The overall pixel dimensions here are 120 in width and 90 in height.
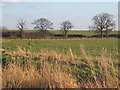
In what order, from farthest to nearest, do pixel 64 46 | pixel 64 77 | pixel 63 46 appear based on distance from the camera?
1. pixel 64 46
2. pixel 63 46
3. pixel 64 77

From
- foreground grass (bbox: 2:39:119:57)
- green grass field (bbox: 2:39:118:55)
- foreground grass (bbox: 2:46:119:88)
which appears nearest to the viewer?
foreground grass (bbox: 2:46:119:88)

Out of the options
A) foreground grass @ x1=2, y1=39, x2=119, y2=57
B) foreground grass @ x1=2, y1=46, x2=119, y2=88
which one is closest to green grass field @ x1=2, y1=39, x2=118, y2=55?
foreground grass @ x1=2, y1=39, x2=119, y2=57

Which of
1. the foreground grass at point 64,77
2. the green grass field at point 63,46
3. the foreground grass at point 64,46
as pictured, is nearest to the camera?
the foreground grass at point 64,77

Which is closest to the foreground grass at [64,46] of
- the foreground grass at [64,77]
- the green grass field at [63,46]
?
the green grass field at [63,46]

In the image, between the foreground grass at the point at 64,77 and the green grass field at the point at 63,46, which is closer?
the foreground grass at the point at 64,77

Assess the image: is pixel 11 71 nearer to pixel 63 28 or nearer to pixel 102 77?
pixel 102 77

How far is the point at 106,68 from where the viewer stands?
660 cm

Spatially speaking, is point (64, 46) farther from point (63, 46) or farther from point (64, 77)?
point (64, 77)

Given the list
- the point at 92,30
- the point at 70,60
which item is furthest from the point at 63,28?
the point at 70,60

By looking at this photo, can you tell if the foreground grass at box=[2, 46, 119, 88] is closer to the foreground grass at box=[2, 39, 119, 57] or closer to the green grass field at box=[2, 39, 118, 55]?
the foreground grass at box=[2, 39, 119, 57]

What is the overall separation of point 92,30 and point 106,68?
45489mm

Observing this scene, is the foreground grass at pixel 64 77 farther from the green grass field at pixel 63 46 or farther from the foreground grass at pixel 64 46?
the green grass field at pixel 63 46

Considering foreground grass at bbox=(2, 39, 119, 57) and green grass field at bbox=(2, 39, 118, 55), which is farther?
green grass field at bbox=(2, 39, 118, 55)

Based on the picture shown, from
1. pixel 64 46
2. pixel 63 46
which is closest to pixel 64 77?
pixel 63 46
